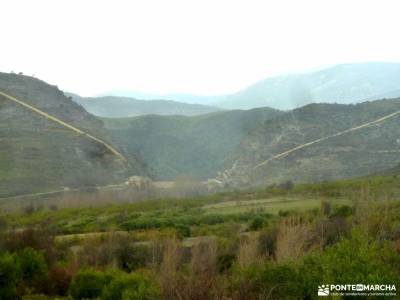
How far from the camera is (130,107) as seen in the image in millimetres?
113125

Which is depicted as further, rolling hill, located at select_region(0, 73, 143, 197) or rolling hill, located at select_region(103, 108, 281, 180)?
rolling hill, located at select_region(103, 108, 281, 180)

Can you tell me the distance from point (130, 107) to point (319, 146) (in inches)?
2717

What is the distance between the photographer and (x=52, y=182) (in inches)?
1603

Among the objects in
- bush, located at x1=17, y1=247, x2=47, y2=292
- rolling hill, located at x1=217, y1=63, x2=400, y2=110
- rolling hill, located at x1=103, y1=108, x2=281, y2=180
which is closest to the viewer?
bush, located at x1=17, y1=247, x2=47, y2=292

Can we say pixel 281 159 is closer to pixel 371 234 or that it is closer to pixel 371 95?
pixel 371 234

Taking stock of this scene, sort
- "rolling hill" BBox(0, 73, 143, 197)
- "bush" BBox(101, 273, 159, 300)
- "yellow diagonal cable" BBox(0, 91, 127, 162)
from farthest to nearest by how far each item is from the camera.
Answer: "yellow diagonal cable" BBox(0, 91, 127, 162), "rolling hill" BBox(0, 73, 143, 197), "bush" BBox(101, 273, 159, 300)

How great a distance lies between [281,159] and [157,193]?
1225cm

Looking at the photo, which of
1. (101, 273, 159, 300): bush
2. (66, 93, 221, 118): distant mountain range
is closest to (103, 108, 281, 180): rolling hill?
(66, 93, 221, 118): distant mountain range

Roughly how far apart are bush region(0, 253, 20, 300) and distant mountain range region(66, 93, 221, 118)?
98.7 m

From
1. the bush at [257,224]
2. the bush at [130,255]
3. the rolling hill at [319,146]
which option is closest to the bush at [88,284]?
the bush at [130,255]

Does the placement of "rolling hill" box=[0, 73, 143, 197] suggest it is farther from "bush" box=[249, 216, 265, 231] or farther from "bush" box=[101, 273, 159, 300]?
"bush" box=[101, 273, 159, 300]

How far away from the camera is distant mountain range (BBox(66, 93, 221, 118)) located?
110 m

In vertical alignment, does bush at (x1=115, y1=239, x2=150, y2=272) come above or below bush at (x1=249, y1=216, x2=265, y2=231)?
above

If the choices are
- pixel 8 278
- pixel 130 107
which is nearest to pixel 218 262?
pixel 8 278
